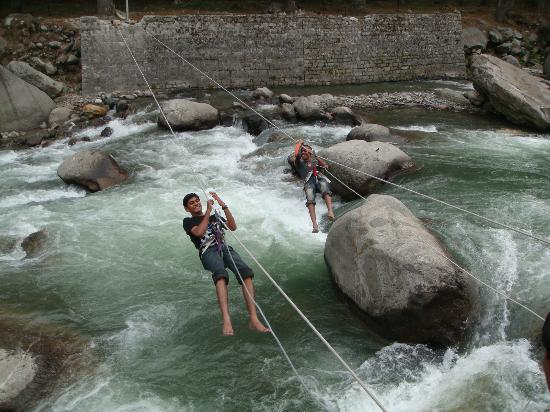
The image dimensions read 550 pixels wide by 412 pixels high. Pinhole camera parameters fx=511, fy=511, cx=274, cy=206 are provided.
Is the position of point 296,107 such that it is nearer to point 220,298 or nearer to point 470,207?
point 470,207

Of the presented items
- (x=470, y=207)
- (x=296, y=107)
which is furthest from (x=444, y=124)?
(x=470, y=207)

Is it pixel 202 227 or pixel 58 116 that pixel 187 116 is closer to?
pixel 58 116

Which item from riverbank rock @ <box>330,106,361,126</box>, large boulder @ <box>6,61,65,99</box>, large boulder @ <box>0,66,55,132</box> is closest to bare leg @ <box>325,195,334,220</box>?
riverbank rock @ <box>330,106,361,126</box>

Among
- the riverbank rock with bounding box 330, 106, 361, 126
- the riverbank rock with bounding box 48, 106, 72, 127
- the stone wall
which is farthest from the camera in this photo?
the stone wall

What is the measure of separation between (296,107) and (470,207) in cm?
761

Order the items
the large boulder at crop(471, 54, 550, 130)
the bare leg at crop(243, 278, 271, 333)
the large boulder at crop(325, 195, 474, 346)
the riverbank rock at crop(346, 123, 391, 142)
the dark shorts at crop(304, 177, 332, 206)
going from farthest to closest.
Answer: the large boulder at crop(471, 54, 550, 130)
the riverbank rock at crop(346, 123, 391, 142)
the dark shorts at crop(304, 177, 332, 206)
the large boulder at crop(325, 195, 474, 346)
the bare leg at crop(243, 278, 271, 333)

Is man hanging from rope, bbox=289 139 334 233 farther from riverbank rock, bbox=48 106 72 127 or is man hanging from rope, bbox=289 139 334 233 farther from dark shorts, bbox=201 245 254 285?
riverbank rock, bbox=48 106 72 127

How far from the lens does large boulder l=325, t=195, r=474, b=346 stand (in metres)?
5.51

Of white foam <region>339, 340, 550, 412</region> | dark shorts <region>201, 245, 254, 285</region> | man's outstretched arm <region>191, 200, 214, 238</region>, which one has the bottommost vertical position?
white foam <region>339, 340, 550, 412</region>

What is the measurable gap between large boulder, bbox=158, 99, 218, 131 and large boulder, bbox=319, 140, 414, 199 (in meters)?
5.08

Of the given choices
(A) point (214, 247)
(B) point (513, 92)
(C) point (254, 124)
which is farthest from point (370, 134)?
(A) point (214, 247)

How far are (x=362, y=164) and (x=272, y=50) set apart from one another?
1109cm

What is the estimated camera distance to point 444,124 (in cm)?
1464

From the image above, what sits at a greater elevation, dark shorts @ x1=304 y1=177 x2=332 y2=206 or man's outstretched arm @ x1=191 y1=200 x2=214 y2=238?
man's outstretched arm @ x1=191 y1=200 x2=214 y2=238
